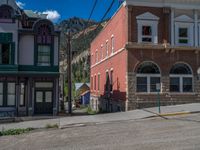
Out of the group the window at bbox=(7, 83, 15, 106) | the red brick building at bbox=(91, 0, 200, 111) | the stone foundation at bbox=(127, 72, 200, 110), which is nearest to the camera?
the stone foundation at bbox=(127, 72, 200, 110)

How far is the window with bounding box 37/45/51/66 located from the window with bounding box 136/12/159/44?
7474mm

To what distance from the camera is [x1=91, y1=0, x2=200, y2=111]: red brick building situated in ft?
93.0

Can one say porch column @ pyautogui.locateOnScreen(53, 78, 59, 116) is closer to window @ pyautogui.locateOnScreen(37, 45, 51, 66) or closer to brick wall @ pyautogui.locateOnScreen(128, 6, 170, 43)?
window @ pyautogui.locateOnScreen(37, 45, 51, 66)

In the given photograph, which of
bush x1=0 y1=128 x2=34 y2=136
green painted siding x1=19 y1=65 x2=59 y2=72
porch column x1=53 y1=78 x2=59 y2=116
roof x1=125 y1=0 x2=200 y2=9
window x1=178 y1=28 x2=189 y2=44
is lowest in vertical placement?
bush x1=0 y1=128 x2=34 y2=136

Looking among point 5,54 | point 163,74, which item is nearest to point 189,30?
point 163,74

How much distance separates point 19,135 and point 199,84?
1688 centimetres

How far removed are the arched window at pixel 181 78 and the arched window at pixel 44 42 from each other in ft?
32.8

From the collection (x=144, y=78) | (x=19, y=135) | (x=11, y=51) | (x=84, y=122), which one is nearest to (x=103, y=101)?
(x=144, y=78)

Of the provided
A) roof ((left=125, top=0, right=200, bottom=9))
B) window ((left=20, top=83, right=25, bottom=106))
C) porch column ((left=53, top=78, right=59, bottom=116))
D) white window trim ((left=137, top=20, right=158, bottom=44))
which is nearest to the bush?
window ((left=20, top=83, right=25, bottom=106))

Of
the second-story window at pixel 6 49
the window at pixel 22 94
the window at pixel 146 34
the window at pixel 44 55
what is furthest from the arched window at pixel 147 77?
the second-story window at pixel 6 49

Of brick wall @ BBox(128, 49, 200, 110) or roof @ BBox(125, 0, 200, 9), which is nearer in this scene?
brick wall @ BBox(128, 49, 200, 110)

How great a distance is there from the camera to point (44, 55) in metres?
29.6

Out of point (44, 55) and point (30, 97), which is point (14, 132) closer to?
point (30, 97)

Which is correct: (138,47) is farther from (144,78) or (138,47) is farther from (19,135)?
(19,135)
